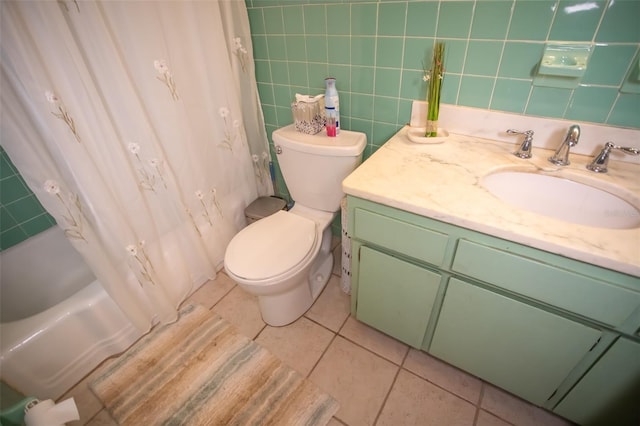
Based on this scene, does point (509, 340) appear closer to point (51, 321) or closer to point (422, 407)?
point (422, 407)

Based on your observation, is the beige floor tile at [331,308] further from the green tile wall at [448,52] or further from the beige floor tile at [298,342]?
the green tile wall at [448,52]

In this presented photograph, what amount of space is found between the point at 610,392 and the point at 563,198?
0.57m

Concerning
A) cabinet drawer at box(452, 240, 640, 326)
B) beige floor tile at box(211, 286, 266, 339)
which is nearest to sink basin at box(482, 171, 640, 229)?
cabinet drawer at box(452, 240, 640, 326)

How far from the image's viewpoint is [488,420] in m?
1.06

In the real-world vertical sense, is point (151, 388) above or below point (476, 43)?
below

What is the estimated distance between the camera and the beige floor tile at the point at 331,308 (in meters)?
1.42

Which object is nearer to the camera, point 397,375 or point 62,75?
point 62,75

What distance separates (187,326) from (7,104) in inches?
A: 42.8

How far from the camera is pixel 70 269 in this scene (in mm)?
1572

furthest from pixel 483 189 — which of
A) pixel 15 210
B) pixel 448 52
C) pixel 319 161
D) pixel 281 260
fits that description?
pixel 15 210

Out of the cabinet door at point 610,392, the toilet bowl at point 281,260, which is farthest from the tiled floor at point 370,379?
the cabinet door at point 610,392

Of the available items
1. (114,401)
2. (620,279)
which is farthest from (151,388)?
(620,279)

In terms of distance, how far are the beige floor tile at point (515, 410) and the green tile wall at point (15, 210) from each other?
2150 mm

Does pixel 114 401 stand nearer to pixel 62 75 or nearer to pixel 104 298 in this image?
pixel 104 298
